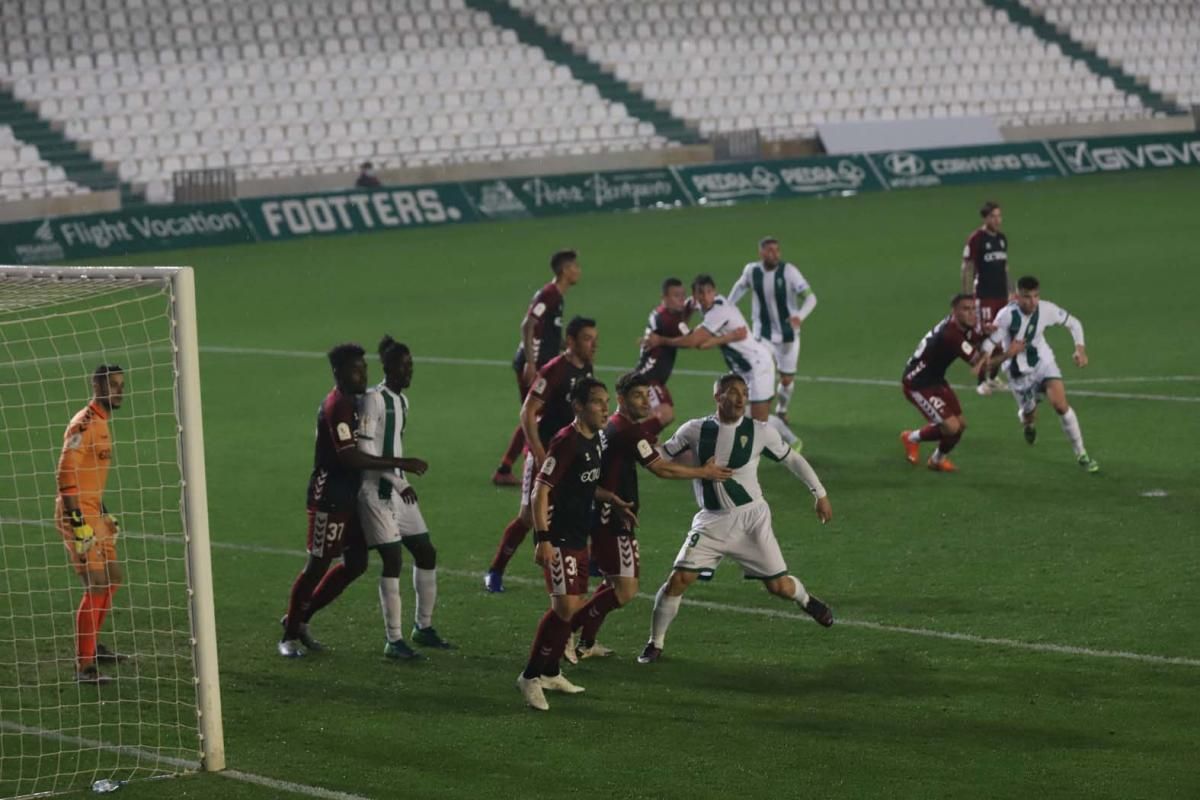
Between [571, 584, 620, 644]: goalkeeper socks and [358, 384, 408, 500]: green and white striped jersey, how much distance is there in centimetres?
130

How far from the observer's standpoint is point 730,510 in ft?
32.6

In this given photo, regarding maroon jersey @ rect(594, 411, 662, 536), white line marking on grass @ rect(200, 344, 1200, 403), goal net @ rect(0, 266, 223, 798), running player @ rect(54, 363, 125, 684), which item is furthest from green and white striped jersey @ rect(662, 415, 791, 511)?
white line marking on grass @ rect(200, 344, 1200, 403)

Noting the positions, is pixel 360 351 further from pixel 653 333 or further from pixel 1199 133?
pixel 1199 133

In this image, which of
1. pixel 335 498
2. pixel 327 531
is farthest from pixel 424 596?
pixel 335 498

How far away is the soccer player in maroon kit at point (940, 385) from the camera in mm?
14766

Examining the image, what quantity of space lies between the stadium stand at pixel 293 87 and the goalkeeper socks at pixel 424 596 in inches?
1080

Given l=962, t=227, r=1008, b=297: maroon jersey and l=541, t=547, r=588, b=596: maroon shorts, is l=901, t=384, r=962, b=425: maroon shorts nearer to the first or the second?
l=962, t=227, r=1008, b=297: maroon jersey

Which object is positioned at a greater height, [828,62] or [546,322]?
[828,62]

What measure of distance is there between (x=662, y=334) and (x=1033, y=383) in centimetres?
323

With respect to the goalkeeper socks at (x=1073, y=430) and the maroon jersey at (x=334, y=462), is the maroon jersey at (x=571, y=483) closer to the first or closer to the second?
the maroon jersey at (x=334, y=462)

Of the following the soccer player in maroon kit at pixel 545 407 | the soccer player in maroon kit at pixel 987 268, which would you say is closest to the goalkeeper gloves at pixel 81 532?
the soccer player in maroon kit at pixel 545 407

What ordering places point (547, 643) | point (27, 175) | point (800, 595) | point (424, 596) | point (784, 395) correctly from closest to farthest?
point (547, 643)
point (800, 595)
point (424, 596)
point (784, 395)
point (27, 175)

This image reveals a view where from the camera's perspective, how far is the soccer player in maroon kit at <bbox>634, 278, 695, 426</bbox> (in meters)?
15.5

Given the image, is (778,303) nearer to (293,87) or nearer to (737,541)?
(737,541)
